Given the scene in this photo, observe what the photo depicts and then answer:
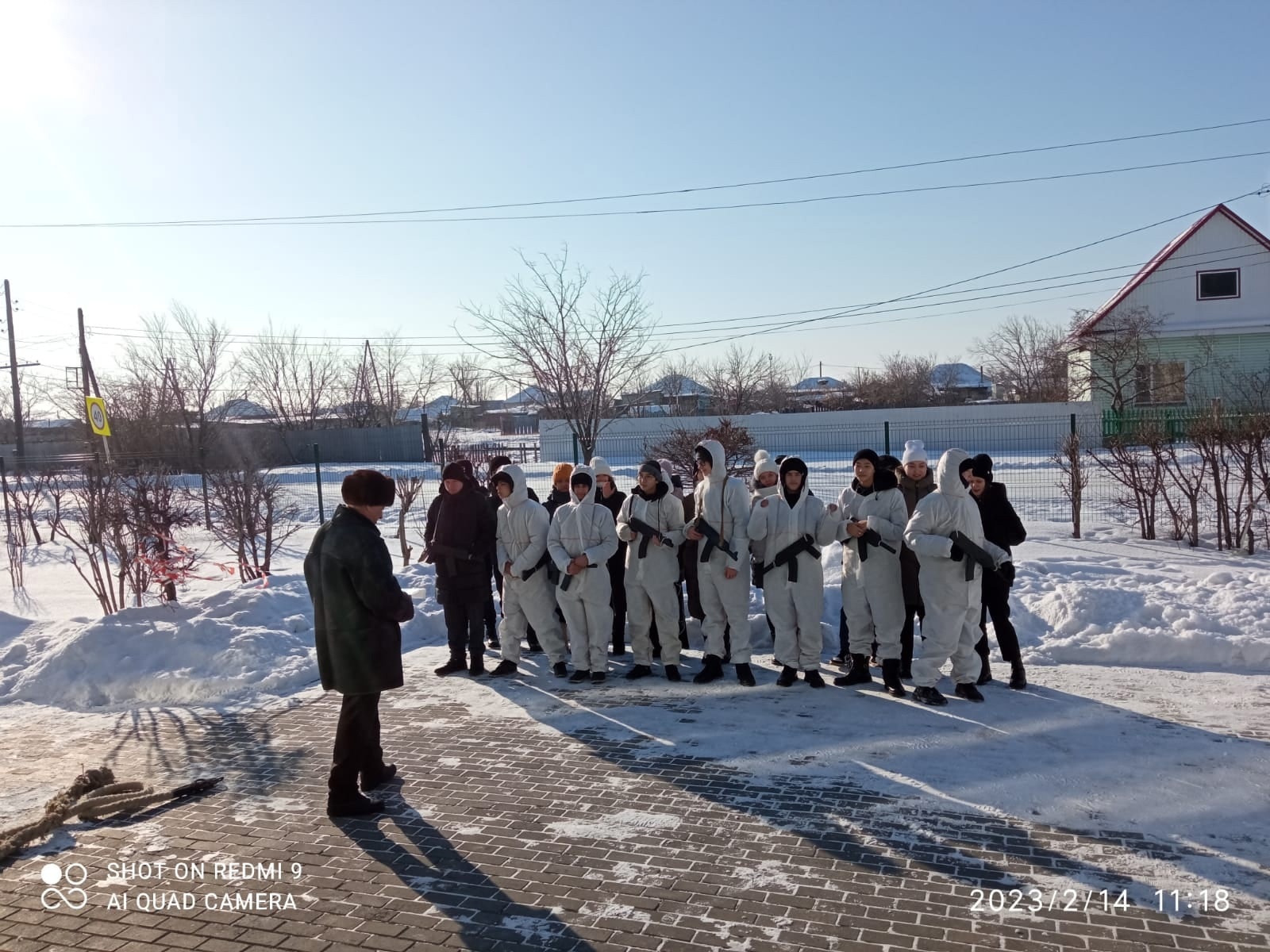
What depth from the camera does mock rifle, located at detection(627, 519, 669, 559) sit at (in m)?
7.62

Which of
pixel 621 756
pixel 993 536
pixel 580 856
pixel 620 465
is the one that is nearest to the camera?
pixel 580 856

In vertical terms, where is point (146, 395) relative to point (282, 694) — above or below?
above

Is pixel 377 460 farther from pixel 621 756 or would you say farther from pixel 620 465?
pixel 621 756

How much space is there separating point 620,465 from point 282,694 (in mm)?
19307

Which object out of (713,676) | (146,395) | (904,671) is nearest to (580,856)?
(713,676)

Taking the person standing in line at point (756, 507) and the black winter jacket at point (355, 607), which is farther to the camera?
the person standing in line at point (756, 507)

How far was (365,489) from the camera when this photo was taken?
5.26m

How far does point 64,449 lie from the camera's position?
42.8 metres

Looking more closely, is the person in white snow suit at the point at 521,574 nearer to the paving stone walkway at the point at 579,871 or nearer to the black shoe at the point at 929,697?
the paving stone walkway at the point at 579,871

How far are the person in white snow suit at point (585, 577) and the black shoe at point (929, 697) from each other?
8.09 feet

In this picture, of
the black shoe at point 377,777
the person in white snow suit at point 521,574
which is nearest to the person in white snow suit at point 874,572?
the person in white snow suit at point 521,574

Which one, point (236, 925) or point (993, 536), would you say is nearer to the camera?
point (236, 925)

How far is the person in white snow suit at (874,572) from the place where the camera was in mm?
7023

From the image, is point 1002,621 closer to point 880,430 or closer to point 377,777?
point 377,777
